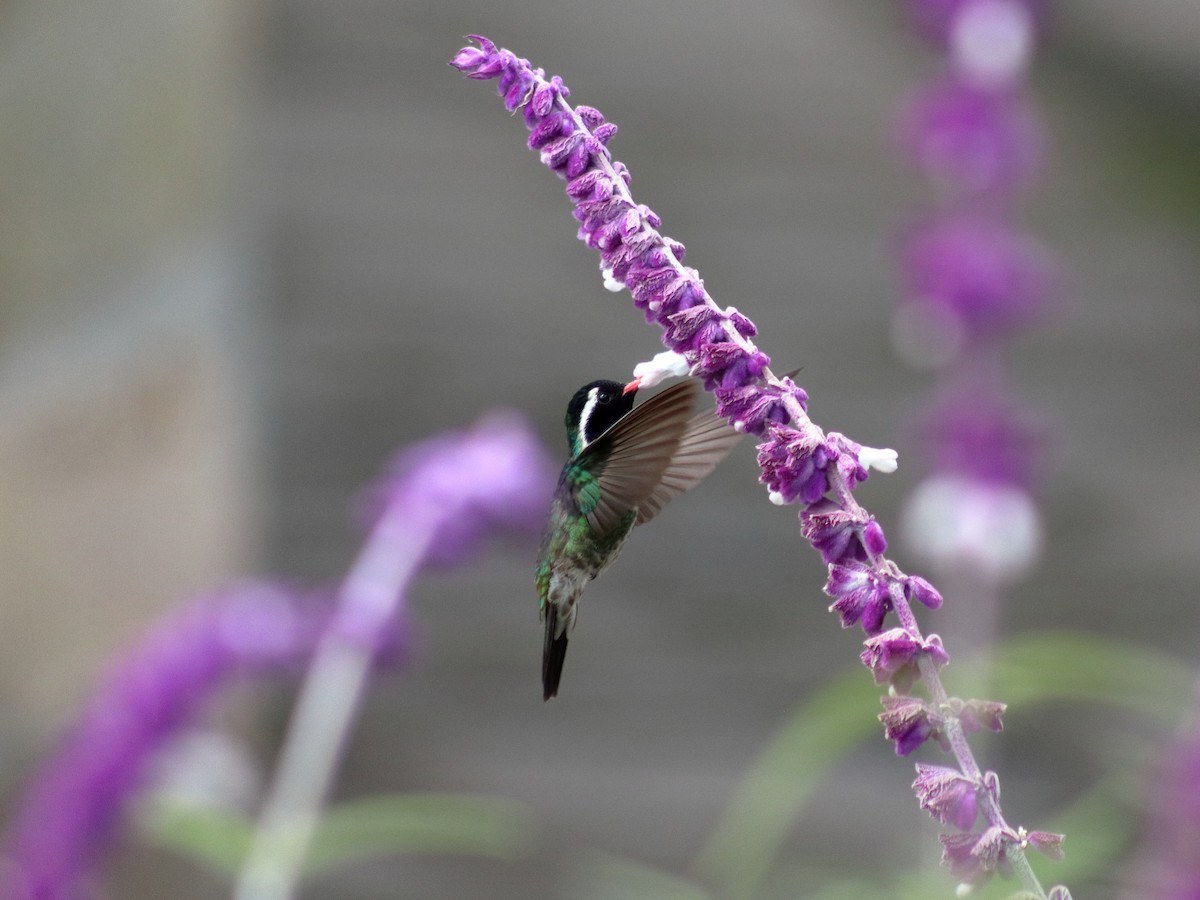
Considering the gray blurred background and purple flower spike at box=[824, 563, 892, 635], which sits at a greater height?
the gray blurred background

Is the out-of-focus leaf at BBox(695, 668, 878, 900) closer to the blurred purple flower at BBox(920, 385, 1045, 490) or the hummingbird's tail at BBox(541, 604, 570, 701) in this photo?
the hummingbird's tail at BBox(541, 604, 570, 701)

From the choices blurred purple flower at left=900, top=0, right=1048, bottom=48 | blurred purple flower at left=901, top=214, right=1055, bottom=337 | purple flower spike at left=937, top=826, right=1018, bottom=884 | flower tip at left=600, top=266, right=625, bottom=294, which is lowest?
purple flower spike at left=937, top=826, right=1018, bottom=884

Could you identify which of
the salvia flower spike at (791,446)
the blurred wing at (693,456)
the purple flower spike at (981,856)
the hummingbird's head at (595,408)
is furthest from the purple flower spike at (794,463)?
the hummingbird's head at (595,408)

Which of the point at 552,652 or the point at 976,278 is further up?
the point at 976,278

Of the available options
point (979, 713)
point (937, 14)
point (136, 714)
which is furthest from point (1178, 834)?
point (937, 14)

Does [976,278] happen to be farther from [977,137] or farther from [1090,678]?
[1090,678]

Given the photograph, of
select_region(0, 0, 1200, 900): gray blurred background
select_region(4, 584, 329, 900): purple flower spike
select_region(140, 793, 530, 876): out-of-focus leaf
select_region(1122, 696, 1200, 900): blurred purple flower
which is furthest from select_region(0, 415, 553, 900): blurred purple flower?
select_region(0, 0, 1200, 900): gray blurred background

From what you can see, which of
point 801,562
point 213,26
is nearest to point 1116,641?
point 801,562
